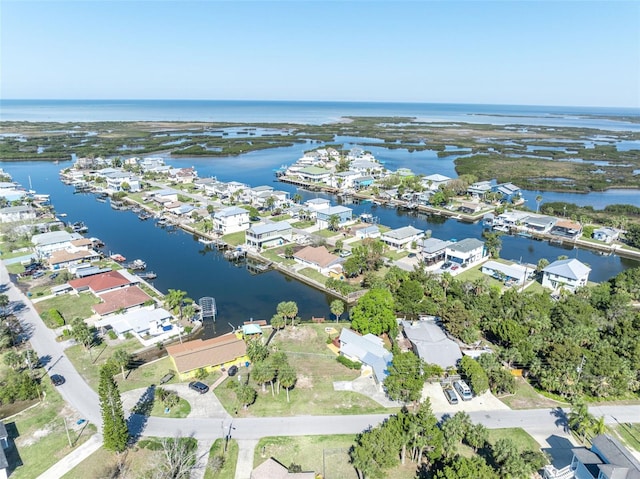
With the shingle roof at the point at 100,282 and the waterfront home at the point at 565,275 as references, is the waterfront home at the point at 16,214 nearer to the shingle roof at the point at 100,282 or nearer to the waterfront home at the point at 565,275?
the shingle roof at the point at 100,282

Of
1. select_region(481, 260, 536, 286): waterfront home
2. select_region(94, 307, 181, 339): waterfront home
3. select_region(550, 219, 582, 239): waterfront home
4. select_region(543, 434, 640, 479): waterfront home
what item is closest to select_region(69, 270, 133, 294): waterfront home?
select_region(94, 307, 181, 339): waterfront home

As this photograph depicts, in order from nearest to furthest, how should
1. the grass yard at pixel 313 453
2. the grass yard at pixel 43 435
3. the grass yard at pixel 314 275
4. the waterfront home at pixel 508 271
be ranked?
the grass yard at pixel 313 453
the grass yard at pixel 43 435
the waterfront home at pixel 508 271
the grass yard at pixel 314 275

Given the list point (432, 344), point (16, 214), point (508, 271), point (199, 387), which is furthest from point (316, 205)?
point (16, 214)

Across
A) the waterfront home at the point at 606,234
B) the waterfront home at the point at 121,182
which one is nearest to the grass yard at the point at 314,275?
the waterfront home at the point at 606,234

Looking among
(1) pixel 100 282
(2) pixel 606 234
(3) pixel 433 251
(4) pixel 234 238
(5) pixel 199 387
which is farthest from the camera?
(4) pixel 234 238

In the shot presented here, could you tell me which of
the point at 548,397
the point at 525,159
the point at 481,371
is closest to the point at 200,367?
the point at 481,371

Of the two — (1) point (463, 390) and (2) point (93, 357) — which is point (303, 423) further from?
(2) point (93, 357)

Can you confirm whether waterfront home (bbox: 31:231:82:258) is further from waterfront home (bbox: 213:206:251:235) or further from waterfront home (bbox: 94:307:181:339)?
waterfront home (bbox: 94:307:181:339)
